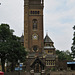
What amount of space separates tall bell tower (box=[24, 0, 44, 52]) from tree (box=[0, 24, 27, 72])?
26.5 meters

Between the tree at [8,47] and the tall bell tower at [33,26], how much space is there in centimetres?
2653

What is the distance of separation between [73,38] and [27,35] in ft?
80.0

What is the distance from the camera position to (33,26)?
76.0 m

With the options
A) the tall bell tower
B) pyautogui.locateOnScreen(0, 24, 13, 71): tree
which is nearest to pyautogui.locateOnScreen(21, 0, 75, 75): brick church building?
the tall bell tower

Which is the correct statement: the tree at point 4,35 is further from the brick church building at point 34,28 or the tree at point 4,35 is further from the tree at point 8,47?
the brick church building at point 34,28

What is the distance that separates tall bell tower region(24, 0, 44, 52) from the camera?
246 feet

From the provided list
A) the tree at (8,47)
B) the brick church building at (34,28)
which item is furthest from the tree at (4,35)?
the brick church building at (34,28)

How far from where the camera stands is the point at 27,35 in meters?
74.7

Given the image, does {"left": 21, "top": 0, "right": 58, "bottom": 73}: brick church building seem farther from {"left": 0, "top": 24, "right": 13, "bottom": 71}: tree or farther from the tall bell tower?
{"left": 0, "top": 24, "right": 13, "bottom": 71}: tree

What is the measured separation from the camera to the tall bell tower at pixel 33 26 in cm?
7494

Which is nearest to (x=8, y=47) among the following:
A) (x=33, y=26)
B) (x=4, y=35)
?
(x=4, y=35)

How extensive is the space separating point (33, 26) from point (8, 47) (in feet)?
107

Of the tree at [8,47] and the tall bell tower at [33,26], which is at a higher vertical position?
the tall bell tower at [33,26]

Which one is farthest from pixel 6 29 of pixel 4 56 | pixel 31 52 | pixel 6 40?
pixel 31 52
